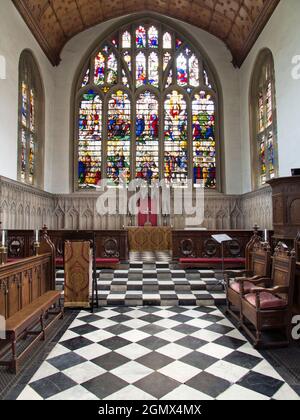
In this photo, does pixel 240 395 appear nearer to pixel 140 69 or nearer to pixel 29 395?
pixel 29 395

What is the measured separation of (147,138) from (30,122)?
436 cm

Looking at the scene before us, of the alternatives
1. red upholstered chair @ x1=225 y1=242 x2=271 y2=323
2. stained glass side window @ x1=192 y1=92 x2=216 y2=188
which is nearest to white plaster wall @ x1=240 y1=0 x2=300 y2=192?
stained glass side window @ x1=192 y1=92 x2=216 y2=188

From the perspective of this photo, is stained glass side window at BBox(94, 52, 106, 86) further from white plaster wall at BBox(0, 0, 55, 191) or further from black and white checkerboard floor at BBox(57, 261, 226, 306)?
black and white checkerboard floor at BBox(57, 261, 226, 306)

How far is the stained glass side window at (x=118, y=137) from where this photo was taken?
12008mm

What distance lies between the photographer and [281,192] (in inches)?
264

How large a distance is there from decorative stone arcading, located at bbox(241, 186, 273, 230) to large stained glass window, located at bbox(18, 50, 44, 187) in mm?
7521

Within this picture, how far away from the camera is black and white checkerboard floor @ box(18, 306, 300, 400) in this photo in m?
2.28

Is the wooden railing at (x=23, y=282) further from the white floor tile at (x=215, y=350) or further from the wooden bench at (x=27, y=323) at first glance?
the white floor tile at (x=215, y=350)

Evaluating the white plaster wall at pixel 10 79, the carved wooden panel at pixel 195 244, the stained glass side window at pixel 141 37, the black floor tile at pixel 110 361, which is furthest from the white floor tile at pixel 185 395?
the stained glass side window at pixel 141 37

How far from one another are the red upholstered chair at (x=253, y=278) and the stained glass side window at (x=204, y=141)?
25.2 ft

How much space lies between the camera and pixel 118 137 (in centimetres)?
1214

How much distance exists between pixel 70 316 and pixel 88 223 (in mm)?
7671

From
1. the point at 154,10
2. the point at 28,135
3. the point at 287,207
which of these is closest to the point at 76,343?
the point at 287,207

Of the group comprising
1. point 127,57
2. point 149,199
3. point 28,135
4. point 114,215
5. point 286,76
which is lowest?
point 114,215
